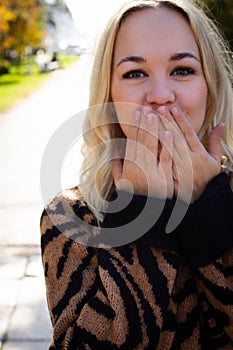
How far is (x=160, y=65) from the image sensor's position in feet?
6.00

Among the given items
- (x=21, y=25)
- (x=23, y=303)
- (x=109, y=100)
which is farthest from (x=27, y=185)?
(x=21, y=25)

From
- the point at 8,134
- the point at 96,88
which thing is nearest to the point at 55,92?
the point at 8,134

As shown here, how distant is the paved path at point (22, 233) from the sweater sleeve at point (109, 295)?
809mm

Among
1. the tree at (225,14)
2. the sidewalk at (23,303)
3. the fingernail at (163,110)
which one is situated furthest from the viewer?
the tree at (225,14)

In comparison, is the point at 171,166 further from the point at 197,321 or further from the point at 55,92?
the point at 55,92

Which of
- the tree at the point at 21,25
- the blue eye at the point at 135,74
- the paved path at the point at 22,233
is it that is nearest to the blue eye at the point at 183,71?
the blue eye at the point at 135,74

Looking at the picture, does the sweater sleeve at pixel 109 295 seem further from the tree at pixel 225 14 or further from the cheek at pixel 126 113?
the tree at pixel 225 14

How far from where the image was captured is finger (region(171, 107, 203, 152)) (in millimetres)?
1763

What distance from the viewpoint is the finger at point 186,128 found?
5.78 ft

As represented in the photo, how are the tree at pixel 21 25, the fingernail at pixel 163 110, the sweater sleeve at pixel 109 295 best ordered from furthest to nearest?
the tree at pixel 21 25, the fingernail at pixel 163 110, the sweater sleeve at pixel 109 295

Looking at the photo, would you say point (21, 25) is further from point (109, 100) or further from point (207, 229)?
point (207, 229)

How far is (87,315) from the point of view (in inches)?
65.1

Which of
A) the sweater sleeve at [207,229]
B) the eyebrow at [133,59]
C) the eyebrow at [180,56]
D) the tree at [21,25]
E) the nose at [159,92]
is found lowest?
the tree at [21,25]

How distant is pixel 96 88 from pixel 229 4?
7.83 metres
